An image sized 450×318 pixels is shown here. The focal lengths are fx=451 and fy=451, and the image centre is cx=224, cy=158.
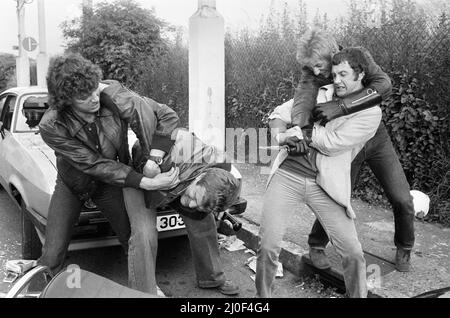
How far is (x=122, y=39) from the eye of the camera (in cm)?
1326

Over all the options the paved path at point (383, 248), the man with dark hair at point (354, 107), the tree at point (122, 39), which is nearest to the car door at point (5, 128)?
the paved path at point (383, 248)

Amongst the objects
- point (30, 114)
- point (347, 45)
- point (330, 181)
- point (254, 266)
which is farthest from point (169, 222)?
point (347, 45)

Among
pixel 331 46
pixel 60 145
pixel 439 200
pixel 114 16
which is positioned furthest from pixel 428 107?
pixel 114 16

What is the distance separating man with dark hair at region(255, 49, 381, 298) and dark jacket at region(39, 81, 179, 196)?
84 centimetres

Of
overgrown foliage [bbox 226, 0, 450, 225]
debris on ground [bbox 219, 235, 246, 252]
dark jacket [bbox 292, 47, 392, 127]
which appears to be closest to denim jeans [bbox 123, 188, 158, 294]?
dark jacket [bbox 292, 47, 392, 127]

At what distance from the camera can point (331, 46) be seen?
2.92m

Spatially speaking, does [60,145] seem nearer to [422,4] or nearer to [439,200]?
[439,200]

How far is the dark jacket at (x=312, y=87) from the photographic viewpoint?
2.82 m

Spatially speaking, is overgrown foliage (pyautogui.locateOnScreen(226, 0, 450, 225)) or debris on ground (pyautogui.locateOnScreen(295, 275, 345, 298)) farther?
overgrown foliage (pyautogui.locateOnScreen(226, 0, 450, 225))

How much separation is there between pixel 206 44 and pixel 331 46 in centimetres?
230

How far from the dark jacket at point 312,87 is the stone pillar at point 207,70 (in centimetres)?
218

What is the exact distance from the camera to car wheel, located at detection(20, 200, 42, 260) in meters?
3.99

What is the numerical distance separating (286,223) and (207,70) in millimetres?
2640

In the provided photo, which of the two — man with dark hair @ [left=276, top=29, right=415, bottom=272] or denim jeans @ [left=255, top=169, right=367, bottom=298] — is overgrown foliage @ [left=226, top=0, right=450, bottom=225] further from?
denim jeans @ [left=255, top=169, right=367, bottom=298]
